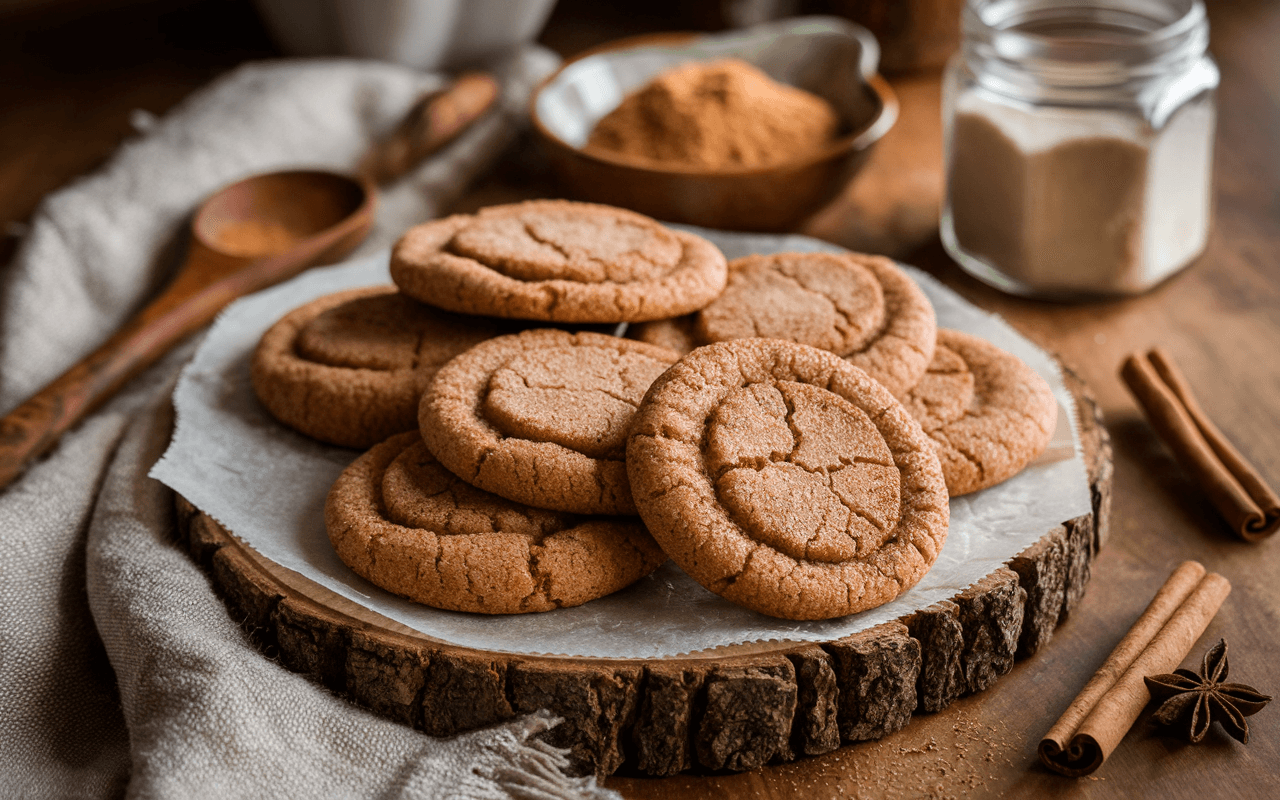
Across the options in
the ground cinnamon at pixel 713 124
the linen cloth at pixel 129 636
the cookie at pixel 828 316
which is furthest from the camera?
the ground cinnamon at pixel 713 124

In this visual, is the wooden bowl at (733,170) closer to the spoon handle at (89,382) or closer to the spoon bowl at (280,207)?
the spoon bowl at (280,207)

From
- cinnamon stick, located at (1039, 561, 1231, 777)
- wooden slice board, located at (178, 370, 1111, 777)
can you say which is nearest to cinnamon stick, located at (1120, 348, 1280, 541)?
cinnamon stick, located at (1039, 561, 1231, 777)

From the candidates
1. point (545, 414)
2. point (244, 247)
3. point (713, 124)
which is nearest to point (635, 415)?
point (545, 414)

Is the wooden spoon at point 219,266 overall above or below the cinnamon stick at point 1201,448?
above

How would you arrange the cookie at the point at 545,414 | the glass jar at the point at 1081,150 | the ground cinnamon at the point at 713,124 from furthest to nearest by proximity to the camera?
the ground cinnamon at the point at 713,124 → the glass jar at the point at 1081,150 → the cookie at the point at 545,414

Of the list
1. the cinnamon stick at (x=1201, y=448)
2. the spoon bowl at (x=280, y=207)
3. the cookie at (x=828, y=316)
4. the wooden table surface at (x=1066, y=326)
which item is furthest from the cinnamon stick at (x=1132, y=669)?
the spoon bowl at (x=280, y=207)

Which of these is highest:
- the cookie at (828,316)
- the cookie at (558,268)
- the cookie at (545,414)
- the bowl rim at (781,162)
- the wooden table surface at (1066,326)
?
the cookie at (558,268)

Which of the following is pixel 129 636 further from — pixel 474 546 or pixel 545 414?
pixel 545 414
